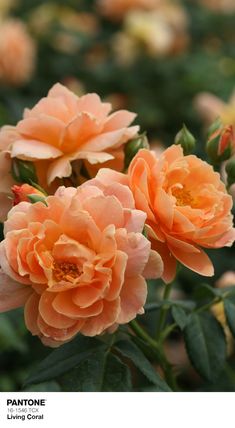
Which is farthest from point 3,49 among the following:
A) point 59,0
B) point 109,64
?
point 59,0

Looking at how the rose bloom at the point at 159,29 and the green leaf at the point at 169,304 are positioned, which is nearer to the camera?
the green leaf at the point at 169,304

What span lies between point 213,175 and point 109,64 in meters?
2.00

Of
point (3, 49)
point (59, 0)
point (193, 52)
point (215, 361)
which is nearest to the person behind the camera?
point (215, 361)

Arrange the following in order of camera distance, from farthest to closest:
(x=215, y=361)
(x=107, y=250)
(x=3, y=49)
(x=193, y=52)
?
(x=193, y=52) → (x=3, y=49) → (x=215, y=361) → (x=107, y=250)

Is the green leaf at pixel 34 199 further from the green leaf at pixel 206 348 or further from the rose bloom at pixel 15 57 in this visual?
the rose bloom at pixel 15 57

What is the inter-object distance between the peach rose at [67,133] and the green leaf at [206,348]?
10.6 inches

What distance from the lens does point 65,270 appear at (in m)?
1.07

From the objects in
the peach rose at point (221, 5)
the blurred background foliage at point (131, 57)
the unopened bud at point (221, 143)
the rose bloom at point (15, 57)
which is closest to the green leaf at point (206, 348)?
the unopened bud at point (221, 143)

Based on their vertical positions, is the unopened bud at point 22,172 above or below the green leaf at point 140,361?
above

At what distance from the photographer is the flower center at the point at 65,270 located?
1056mm

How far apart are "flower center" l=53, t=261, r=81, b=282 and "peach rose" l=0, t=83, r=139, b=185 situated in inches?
7.4

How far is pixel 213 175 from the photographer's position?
1176mm

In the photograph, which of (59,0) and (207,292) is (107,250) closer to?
(207,292)
